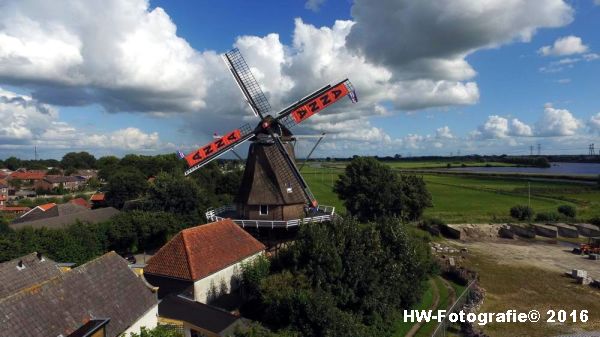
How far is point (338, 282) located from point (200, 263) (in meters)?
8.31

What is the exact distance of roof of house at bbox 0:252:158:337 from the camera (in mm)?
13930

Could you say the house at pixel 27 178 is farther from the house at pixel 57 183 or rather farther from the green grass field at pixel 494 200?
the green grass field at pixel 494 200

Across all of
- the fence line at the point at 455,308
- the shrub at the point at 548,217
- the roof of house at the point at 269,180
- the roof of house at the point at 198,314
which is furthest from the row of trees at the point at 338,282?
the shrub at the point at 548,217

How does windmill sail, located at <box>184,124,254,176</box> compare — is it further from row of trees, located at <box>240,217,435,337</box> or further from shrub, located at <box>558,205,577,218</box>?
shrub, located at <box>558,205,577,218</box>

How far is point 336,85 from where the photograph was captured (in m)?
29.4

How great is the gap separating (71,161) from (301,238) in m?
200

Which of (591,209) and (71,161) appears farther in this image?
(71,161)

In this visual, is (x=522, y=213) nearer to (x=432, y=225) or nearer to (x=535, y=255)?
(x=432, y=225)

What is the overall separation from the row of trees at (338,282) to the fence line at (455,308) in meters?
2.23

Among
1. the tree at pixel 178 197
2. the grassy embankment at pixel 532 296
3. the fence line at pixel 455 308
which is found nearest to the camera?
the fence line at pixel 455 308

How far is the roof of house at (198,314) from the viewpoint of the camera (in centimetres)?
1812

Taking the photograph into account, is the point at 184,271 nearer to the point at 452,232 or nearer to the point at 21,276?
the point at 21,276

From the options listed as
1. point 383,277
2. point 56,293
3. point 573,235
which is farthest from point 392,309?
point 573,235

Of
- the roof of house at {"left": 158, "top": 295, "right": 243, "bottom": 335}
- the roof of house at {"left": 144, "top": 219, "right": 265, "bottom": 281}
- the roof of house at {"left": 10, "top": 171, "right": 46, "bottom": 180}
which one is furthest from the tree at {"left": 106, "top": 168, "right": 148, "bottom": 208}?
the roof of house at {"left": 10, "top": 171, "right": 46, "bottom": 180}
